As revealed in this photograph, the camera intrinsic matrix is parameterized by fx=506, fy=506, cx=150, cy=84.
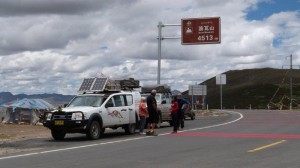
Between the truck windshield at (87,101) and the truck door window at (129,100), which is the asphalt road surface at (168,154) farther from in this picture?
the truck door window at (129,100)

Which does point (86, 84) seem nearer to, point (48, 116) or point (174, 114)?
point (48, 116)

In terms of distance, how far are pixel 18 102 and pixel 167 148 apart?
27.1 m

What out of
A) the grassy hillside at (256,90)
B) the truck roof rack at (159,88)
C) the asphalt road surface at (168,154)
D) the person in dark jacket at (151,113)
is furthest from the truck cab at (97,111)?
the grassy hillside at (256,90)

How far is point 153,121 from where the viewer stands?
19.6 meters

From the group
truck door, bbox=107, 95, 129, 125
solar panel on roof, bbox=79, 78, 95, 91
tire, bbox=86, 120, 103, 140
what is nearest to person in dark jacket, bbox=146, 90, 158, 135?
truck door, bbox=107, 95, 129, 125

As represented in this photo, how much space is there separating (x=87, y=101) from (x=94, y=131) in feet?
5.01

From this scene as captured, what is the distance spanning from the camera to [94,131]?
1822cm

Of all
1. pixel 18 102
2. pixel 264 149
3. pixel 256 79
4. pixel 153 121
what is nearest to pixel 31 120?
pixel 18 102

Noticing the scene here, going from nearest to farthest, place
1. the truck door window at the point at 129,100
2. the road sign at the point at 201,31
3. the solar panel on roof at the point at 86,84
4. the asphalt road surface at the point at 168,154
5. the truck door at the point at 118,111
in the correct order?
the asphalt road surface at the point at 168,154, the truck door at the point at 118,111, the solar panel on roof at the point at 86,84, the truck door window at the point at 129,100, the road sign at the point at 201,31

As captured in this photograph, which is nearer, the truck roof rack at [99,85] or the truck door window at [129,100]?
the truck roof rack at [99,85]

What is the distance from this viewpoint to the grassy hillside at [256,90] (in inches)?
4995

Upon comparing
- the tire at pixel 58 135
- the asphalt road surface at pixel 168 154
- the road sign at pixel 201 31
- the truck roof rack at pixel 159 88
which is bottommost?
the asphalt road surface at pixel 168 154

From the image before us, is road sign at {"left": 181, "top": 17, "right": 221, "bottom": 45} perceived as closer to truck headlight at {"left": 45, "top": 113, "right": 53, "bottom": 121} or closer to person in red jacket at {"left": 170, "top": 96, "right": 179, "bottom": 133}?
person in red jacket at {"left": 170, "top": 96, "right": 179, "bottom": 133}

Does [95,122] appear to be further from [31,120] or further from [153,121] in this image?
[31,120]
